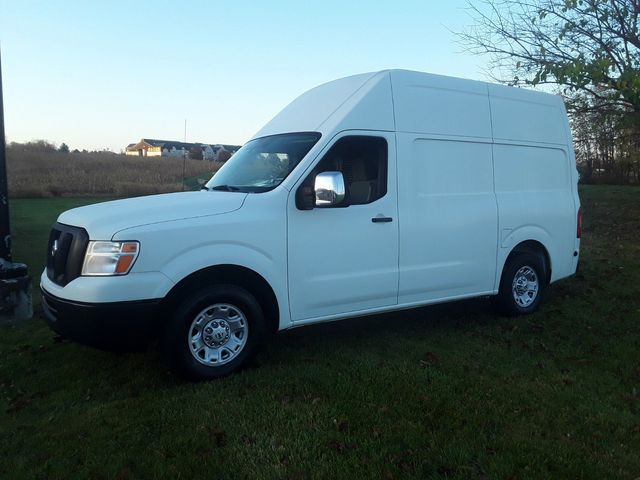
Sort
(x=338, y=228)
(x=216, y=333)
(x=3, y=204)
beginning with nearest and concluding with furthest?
(x=216, y=333), (x=338, y=228), (x=3, y=204)

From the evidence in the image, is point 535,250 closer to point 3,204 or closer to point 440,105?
point 440,105

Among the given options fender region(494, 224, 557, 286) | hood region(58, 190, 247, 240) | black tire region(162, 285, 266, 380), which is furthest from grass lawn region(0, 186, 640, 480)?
hood region(58, 190, 247, 240)

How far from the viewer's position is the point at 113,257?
13.5 ft

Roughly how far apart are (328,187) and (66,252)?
215 centimetres

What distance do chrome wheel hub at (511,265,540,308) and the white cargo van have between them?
0.02m

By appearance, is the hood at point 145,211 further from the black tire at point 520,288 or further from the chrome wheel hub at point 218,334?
the black tire at point 520,288

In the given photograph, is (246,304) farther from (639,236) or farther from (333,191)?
(639,236)

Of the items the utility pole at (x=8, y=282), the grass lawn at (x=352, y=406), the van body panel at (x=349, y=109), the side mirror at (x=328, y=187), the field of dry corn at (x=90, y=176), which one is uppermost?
the field of dry corn at (x=90, y=176)

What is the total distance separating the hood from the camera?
4230 millimetres

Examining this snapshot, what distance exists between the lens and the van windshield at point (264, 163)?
5008mm

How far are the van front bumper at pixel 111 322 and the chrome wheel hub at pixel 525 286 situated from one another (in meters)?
4.22

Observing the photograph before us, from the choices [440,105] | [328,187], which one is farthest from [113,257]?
[440,105]

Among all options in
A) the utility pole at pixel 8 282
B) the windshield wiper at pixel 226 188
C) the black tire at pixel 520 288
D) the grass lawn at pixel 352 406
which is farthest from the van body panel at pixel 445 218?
the utility pole at pixel 8 282

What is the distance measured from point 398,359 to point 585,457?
1.92 meters
